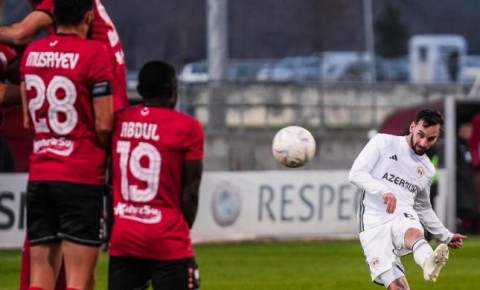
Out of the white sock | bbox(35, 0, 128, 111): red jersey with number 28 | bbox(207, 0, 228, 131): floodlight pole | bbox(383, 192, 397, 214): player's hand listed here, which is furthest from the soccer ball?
bbox(207, 0, 228, 131): floodlight pole

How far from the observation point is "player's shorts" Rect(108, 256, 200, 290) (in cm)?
829

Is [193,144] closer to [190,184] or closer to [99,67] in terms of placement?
[190,184]

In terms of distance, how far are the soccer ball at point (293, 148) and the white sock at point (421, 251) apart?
105 centimetres

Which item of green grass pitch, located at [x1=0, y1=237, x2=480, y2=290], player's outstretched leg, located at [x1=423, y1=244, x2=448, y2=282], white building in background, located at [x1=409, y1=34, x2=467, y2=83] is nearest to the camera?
player's outstretched leg, located at [x1=423, y1=244, x2=448, y2=282]

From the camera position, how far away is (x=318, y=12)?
189 feet

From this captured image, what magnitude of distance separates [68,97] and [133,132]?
0.59 m

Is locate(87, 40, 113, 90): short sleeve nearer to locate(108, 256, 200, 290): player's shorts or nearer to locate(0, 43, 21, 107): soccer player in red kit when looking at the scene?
locate(0, 43, 21, 107): soccer player in red kit

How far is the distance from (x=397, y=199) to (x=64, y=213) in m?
3.47

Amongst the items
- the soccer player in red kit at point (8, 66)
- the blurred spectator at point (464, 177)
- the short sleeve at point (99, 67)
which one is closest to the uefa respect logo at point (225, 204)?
the blurred spectator at point (464, 177)

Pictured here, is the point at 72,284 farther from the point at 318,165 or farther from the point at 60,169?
the point at 318,165

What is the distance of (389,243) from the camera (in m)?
11.4

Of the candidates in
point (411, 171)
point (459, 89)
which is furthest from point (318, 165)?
point (411, 171)

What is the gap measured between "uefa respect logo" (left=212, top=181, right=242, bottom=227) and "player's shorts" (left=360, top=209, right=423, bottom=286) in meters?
10.3

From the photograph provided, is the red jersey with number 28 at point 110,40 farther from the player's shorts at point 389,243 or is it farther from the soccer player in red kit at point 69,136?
the player's shorts at point 389,243
